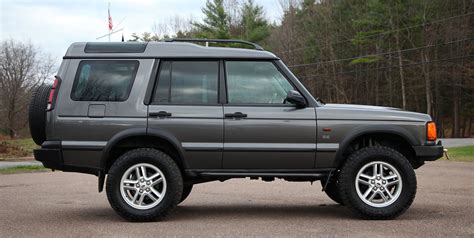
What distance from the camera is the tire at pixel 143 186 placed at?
702cm

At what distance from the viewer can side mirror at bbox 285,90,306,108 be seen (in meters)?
7.09

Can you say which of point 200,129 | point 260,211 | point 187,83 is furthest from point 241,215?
point 187,83

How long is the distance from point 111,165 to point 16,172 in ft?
40.1

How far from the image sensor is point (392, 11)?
162ft

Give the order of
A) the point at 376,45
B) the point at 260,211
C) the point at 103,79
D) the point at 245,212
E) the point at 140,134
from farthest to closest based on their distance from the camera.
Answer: the point at 376,45
the point at 260,211
the point at 245,212
the point at 103,79
the point at 140,134

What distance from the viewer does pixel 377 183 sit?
23.7ft

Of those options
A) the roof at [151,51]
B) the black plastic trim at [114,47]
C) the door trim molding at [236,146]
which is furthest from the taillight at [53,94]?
the door trim molding at [236,146]

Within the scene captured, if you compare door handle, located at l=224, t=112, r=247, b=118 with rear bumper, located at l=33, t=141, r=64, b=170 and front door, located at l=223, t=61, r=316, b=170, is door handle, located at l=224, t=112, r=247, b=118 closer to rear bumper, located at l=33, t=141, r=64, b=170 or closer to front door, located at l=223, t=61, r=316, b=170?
front door, located at l=223, t=61, r=316, b=170

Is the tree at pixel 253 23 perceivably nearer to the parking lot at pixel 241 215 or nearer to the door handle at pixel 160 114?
the parking lot at pixel 241 215

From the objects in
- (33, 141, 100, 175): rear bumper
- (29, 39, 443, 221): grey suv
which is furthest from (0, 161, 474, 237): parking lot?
(33, 141, 100, 175): rear bumper

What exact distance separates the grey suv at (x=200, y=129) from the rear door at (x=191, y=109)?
1cm

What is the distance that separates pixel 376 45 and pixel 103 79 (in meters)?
46.8

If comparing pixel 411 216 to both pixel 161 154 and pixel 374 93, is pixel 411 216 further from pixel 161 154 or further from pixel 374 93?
pixel 374 93

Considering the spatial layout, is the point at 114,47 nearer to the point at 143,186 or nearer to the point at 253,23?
the point at 143,186
